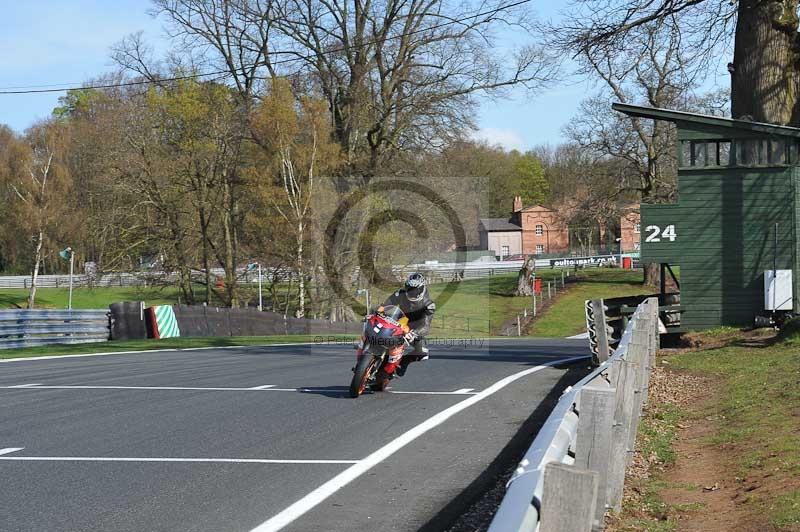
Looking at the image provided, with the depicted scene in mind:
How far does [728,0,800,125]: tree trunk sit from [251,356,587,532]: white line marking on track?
1377 cm

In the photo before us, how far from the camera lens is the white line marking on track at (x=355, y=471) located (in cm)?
633

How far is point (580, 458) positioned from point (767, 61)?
2020 centimetres

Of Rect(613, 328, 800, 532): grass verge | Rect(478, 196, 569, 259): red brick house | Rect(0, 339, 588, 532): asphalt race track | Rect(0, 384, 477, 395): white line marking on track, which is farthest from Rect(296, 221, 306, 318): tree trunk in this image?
Rect(478, 196, 569, 259): red brick house

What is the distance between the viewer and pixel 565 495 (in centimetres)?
343

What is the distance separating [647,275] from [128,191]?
34.6 m

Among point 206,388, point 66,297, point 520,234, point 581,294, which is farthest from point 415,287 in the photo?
point 520,234

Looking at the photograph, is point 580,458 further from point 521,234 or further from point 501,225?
point 501,225

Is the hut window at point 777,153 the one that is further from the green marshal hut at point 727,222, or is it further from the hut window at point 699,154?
the hut window at point 699,154

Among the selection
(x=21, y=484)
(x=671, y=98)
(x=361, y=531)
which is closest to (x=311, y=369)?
(x=21, y=484)

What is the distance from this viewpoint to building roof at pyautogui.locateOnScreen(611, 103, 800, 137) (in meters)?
23.8

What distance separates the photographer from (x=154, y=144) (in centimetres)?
4688

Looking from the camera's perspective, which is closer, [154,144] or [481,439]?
[481,439]

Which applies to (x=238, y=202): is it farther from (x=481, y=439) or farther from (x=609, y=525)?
(x=609, y=525)

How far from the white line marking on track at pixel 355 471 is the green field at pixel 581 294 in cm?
3869
